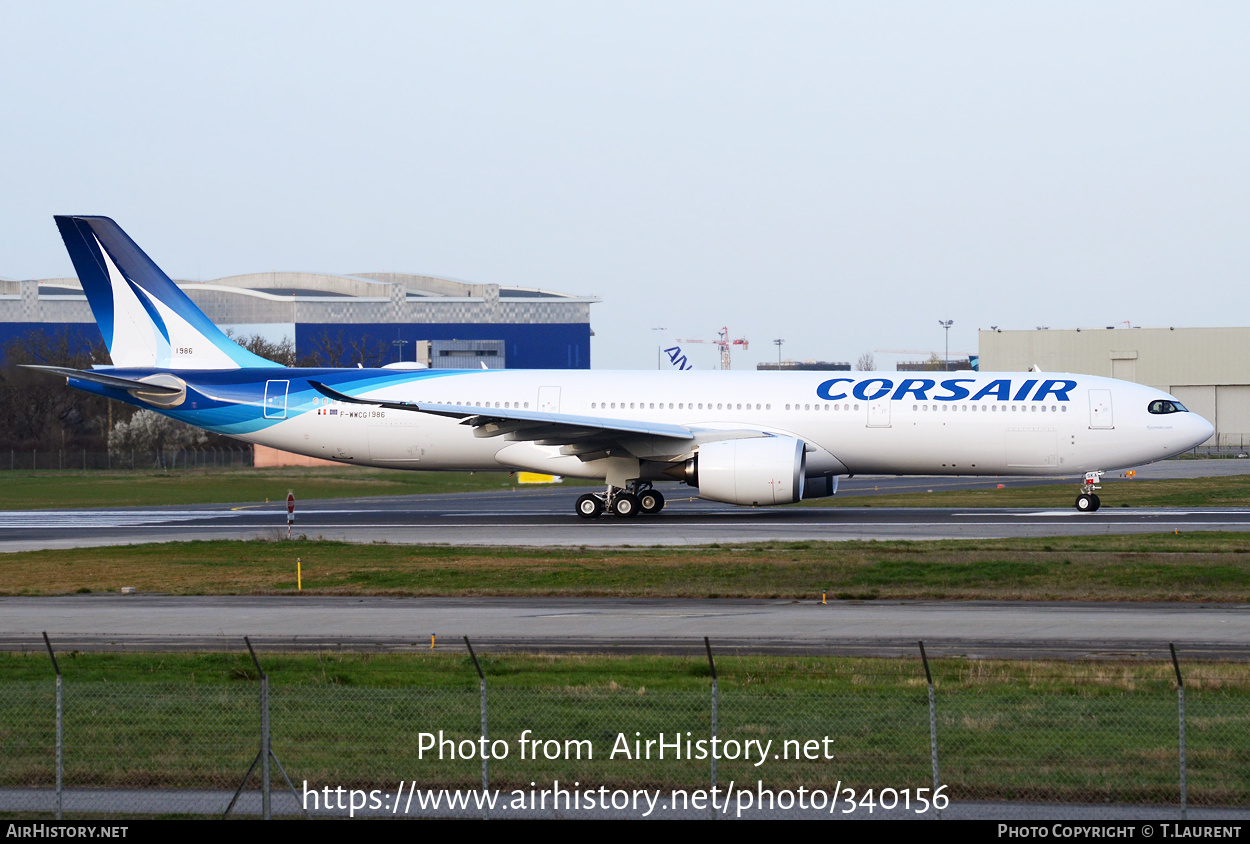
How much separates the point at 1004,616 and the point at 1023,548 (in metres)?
8.44

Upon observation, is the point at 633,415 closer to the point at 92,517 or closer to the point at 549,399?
the point at 549,399

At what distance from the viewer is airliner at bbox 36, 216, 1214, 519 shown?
1428 inches

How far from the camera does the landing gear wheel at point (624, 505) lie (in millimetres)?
37750

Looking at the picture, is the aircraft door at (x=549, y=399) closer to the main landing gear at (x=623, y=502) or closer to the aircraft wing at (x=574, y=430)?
the aircraft wing at (x=574, y=430)

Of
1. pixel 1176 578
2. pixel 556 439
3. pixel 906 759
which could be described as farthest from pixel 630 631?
pixel 556 439

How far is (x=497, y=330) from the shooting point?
126375 millimetres

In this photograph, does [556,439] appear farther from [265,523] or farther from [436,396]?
[265,523]

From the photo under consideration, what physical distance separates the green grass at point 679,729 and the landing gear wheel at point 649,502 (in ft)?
77.6

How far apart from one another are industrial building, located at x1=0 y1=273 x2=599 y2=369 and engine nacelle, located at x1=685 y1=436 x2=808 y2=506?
259 ft

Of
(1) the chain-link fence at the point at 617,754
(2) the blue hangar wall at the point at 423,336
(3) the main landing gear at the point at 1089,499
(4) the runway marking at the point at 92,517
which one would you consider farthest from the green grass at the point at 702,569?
(2) the blue hangar wall at the point at 423,336

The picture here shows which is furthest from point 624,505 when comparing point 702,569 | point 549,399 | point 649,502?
point 702,569

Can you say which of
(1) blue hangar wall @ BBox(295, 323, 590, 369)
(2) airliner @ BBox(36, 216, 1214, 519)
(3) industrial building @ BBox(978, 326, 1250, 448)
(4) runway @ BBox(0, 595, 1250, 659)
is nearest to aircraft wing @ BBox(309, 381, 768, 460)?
(2) airliner @ BBox(36, 216, 1214, 519)

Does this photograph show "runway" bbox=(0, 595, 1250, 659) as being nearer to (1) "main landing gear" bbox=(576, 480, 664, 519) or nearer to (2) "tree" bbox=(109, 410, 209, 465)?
(1) "main landing gear" bbox=(576, 480, 664, 519)

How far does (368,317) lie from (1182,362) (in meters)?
72.1
